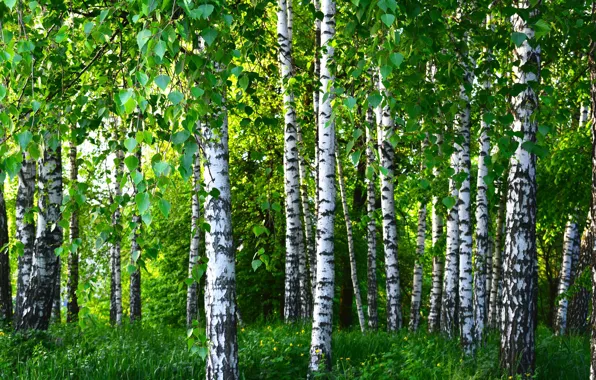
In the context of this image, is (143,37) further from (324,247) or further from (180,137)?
(324,247)

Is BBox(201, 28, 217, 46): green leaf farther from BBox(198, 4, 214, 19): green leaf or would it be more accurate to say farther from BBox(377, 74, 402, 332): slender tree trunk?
BBox(377, 74, 402, 332): slender tree trunk

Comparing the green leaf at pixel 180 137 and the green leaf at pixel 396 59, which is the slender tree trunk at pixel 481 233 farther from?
the green leaf at pixel 180 137

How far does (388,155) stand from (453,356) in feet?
14.4

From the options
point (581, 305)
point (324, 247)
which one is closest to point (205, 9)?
point (324, 247)

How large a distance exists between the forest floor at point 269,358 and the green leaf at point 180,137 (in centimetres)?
407

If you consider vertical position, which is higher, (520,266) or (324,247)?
(324,247)

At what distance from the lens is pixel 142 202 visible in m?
2.80

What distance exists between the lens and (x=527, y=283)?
715cm

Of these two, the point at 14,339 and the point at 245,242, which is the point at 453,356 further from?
the point at 245,242

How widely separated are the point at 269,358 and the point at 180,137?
20.6ft

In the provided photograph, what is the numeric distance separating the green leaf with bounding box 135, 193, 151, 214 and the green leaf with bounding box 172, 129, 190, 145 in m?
0.27

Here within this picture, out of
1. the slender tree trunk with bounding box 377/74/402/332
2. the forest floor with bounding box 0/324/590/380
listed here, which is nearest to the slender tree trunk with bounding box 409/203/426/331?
the slender tree trunk with bounding box 377/74/402/332

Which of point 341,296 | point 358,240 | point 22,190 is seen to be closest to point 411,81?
point 22,190

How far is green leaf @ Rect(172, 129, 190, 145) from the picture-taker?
2879 millimetres
